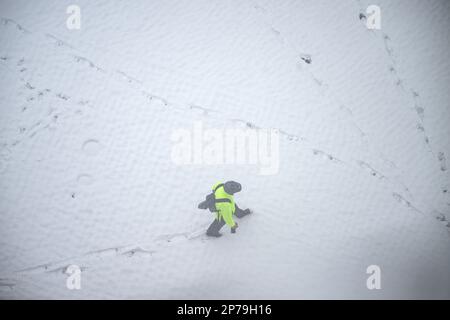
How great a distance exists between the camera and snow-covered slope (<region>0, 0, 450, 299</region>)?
4.10 m

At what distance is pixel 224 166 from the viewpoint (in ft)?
16.5

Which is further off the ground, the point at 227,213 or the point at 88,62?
the point at 88,62

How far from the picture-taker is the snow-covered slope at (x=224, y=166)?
4098mm

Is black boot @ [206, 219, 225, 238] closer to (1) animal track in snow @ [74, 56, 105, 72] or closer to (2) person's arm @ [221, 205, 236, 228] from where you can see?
(2) person's arm @ [221, 205, 236, 228]

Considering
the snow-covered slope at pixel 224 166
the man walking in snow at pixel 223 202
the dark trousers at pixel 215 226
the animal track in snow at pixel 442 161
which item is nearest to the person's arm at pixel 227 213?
the man walking in snow at pixel 223 202

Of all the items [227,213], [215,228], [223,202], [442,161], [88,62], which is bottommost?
[215,228]

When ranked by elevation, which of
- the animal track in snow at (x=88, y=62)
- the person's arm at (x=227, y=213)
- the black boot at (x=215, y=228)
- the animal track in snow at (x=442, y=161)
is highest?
the animal track in snow at (x=88, y=62)

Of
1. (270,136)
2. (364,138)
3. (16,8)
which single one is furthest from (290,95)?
(16,8)

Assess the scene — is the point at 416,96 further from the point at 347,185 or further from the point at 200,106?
the point at 200,106

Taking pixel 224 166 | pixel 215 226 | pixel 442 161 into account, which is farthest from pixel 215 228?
pixel 442 161

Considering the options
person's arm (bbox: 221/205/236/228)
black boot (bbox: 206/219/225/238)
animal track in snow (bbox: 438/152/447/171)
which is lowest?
black boot (bbox: 206/219/225/238)

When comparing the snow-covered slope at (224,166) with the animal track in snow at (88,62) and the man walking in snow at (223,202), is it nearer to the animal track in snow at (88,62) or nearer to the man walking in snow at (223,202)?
the animal track in snow at (88,62)

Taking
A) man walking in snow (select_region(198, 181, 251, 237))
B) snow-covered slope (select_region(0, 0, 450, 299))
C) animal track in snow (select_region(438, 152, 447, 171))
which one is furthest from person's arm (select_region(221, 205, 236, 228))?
animal track in snow (select_region(438, 152, 447, 171))

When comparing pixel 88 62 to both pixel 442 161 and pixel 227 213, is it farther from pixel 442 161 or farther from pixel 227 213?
pixel 442 161
